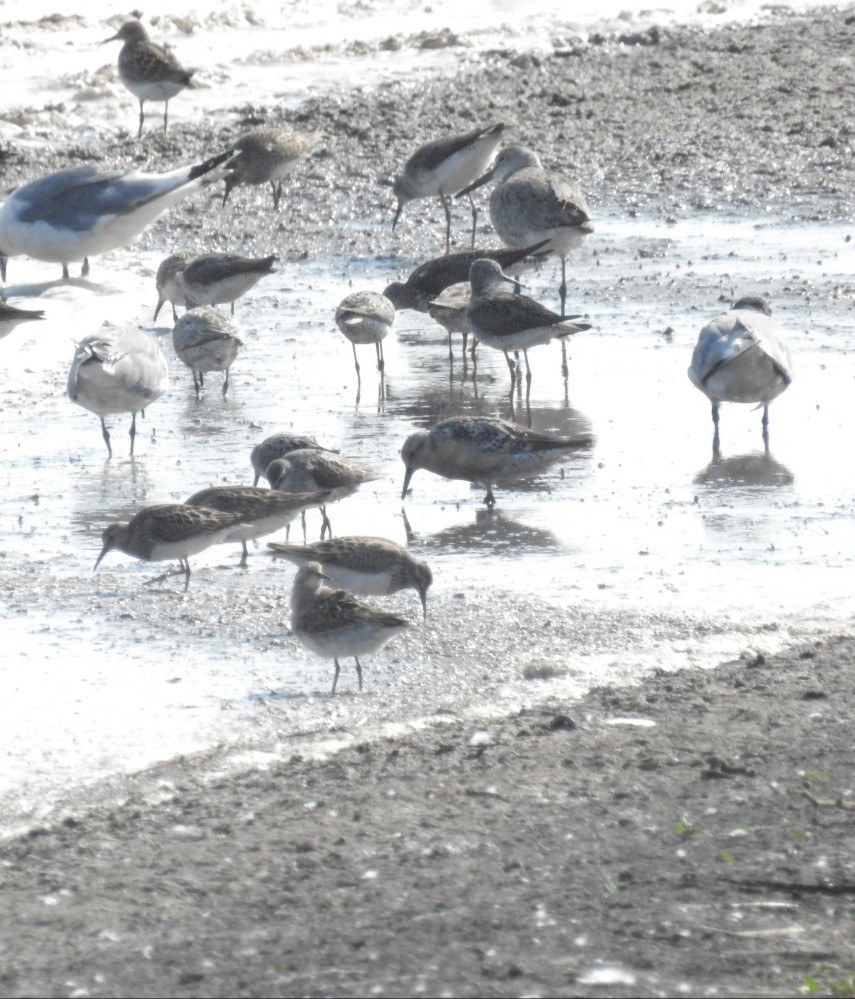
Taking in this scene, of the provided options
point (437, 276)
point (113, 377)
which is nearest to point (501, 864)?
point (113, 377)

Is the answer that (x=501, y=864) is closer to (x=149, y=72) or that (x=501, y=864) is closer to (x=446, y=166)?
(x=446, y=166)

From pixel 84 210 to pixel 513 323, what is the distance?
4802 mm

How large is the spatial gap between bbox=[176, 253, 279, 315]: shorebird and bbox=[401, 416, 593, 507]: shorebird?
3979 millimetres

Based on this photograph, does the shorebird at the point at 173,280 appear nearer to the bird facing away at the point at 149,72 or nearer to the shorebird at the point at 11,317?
the shorebird at the point at 11,317

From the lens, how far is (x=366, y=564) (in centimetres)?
711

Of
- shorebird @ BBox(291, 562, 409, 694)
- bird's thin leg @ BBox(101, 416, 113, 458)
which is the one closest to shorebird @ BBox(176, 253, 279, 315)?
bird's thin leg @ BBox(101, 416, 113, 458)

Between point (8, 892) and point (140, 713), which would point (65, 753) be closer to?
point (140, 713)

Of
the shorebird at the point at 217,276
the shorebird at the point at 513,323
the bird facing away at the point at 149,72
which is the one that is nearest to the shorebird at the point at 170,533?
the shorebird at the point at 513,323

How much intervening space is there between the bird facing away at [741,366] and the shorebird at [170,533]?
327cm

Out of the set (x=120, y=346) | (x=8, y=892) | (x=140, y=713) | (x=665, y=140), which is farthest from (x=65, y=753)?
(x=665, y=140)

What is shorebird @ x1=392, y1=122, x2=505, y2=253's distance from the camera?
16016 mm

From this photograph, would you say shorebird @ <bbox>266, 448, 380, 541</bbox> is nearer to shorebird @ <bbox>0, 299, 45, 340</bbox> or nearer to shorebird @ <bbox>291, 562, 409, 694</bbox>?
shorebird @ <bbox>291, 562, 409, 694</bbox>

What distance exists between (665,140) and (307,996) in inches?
648

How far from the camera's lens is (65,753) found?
5.82 metres
